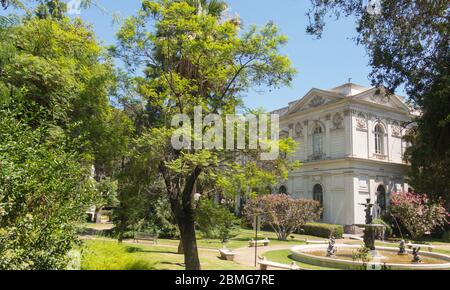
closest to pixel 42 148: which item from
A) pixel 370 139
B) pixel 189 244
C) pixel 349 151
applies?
pixel 189 244

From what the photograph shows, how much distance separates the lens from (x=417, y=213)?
30891 mm

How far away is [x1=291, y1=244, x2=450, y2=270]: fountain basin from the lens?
1515 cm

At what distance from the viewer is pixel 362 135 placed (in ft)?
125

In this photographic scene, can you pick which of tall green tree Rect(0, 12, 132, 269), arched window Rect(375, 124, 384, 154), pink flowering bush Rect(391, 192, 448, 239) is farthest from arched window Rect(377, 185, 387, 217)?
tall green tree Rect(0, 12, 132, 269)

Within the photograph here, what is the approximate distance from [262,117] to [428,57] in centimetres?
488

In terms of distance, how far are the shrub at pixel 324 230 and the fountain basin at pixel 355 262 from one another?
9.43 meters

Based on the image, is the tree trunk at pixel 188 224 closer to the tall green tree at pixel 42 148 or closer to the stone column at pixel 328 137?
the tall green tree at pixel 42 148

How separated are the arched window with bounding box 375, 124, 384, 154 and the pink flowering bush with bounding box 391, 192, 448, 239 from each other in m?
8.05

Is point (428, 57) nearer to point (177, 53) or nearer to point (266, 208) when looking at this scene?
point (177, 53)

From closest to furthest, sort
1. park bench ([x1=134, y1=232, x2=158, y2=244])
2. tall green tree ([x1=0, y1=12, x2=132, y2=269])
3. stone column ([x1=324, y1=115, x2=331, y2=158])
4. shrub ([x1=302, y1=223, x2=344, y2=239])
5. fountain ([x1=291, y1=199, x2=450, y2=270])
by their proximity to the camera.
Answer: tall green tree ([x1=0, y1=12, x2=132, y2=269])
fountain ([x1=291, y1=199, x2=450, y2=270])
park bench ([x1=134, y1=232, x2=158, y2=244])
shrub ([x1=302, y1=223, x2=344, y2=239])
stone column ([x1=324, y1=115, x2=331, y2=158])

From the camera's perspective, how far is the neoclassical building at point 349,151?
36.8 meters

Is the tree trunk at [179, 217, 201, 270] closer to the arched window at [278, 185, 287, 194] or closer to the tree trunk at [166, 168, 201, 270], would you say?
the tree trunk at [166, 168, 201, 270]

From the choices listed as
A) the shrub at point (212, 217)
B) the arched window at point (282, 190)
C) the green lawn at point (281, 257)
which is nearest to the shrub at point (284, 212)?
the green lawn at point (281, 257)
